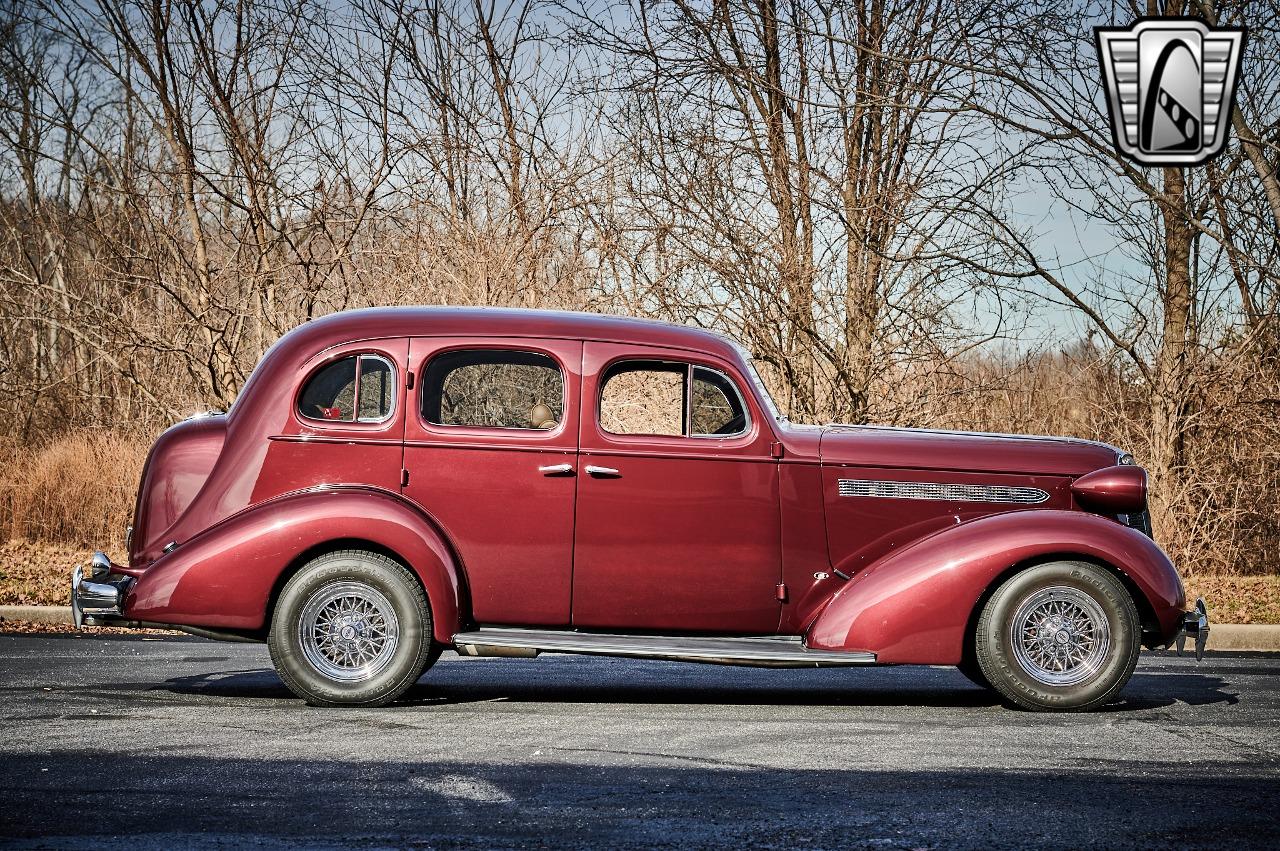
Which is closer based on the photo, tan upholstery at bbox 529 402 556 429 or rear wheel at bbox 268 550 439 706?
rear wheel at bbox 268 550 439 706

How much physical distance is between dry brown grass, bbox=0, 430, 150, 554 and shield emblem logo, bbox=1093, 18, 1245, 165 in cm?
1178

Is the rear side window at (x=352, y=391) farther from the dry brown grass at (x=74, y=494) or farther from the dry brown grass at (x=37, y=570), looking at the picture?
the dry brown grass at (x=74, y=494)

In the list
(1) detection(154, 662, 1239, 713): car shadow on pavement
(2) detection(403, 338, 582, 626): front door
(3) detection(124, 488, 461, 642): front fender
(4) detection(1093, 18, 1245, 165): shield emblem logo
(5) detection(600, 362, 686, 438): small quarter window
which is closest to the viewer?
(3) detection(124, 488, 461, 642): front fender

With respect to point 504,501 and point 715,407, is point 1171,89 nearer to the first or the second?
point 715,407

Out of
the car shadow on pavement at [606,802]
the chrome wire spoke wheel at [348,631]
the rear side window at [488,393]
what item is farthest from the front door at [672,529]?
the car shadow on pavement at [606,802]

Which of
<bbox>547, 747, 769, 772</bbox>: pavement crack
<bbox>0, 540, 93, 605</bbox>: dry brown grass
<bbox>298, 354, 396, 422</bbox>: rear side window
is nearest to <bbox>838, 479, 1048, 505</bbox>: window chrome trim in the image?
<bbox>547, 747, 769, 772</bbox>: pavement crack

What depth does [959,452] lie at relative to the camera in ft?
24.8

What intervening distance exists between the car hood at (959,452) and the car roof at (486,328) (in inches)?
33.1

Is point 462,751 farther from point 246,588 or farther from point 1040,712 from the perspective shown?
point 1040,712

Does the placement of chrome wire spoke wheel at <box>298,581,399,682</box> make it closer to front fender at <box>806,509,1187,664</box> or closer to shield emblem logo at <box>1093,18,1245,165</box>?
front fender at <box>806,509,1187,664</box>

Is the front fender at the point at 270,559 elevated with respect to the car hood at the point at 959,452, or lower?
lower

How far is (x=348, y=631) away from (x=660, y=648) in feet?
5.40

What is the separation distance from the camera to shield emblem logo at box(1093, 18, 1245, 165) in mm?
12734

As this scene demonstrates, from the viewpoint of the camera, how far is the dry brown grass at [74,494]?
52.9 ft
